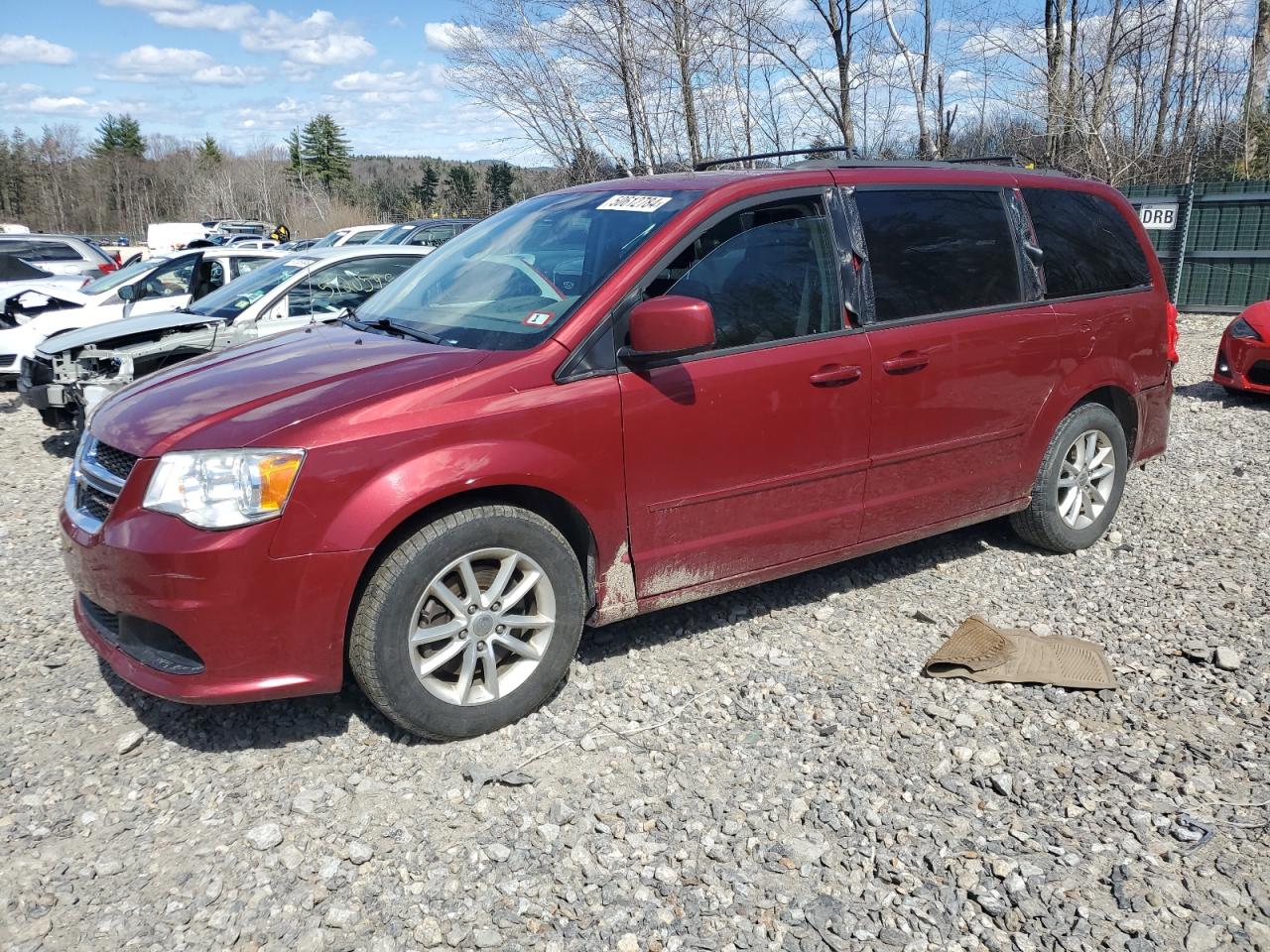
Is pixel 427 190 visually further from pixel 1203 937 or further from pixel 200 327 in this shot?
pixel 1203 937

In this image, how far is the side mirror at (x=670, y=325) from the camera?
333cm

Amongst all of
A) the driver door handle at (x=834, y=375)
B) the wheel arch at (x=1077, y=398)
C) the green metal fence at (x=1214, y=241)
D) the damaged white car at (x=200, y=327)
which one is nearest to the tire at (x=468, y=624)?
the driver door handle at (x=834, y=375)

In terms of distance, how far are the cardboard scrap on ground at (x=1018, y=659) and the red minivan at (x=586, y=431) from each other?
575mm

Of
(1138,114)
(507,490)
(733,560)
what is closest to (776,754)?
(733,560)

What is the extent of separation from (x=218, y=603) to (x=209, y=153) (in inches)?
4682

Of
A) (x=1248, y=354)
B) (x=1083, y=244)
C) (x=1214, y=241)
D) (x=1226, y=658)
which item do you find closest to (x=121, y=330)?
(x=1083, y=244)

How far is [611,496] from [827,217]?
156 cm

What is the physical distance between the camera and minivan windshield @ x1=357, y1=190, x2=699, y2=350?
361 centimetres

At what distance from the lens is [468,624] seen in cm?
328

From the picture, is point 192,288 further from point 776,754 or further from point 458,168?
point 458,168

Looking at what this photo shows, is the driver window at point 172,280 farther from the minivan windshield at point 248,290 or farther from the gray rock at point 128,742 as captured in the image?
the gray rock at point 128,742

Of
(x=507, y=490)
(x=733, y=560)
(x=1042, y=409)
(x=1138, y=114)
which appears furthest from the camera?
(x=1138, y=114)

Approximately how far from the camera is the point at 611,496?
11.5 ft

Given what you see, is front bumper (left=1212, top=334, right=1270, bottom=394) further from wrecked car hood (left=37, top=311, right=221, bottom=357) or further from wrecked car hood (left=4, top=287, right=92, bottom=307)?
wrecked car hood (left=4, top=287, right=92, bottom=307)
